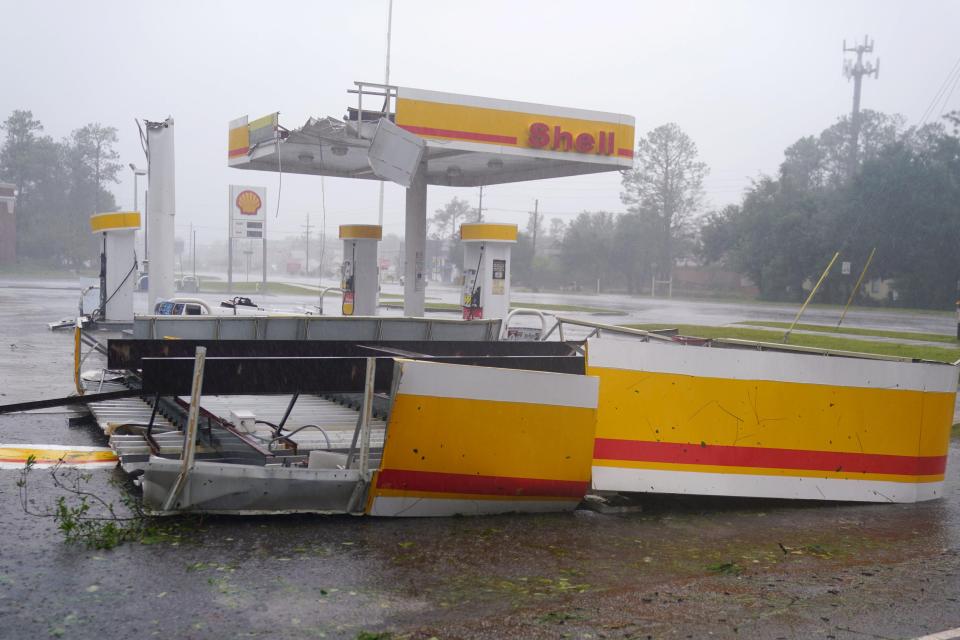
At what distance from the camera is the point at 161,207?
16.8 metres

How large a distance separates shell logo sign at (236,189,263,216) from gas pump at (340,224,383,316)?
62.0 feet

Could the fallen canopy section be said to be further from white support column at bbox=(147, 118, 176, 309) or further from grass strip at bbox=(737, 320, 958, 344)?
grass strip at bbox=(737, 320, 958, 344)

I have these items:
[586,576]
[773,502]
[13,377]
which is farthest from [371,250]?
[586,576]

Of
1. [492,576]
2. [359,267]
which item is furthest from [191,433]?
[359,267]

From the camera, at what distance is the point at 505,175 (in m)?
23.2

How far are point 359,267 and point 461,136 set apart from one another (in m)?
5.81

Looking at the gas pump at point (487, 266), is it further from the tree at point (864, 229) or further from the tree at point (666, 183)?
the tree at point (666, 183)

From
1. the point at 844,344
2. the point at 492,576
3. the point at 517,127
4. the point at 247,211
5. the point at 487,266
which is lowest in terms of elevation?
the point at 492,576

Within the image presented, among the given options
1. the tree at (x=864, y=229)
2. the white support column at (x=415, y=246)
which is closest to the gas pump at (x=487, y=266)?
the white support column at (x=415, y=246)

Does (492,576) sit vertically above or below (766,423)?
below

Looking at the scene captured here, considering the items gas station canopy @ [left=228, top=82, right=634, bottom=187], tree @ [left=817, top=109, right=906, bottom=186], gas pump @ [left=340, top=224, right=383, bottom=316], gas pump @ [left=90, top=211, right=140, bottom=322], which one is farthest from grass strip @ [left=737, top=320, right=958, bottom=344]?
tree @ [left=817, top=109, right=906, bottom=186]

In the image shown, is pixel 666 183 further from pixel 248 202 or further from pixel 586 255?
pixel 248 202

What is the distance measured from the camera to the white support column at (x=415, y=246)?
21.2 metres

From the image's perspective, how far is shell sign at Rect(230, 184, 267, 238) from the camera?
39.8 metres
